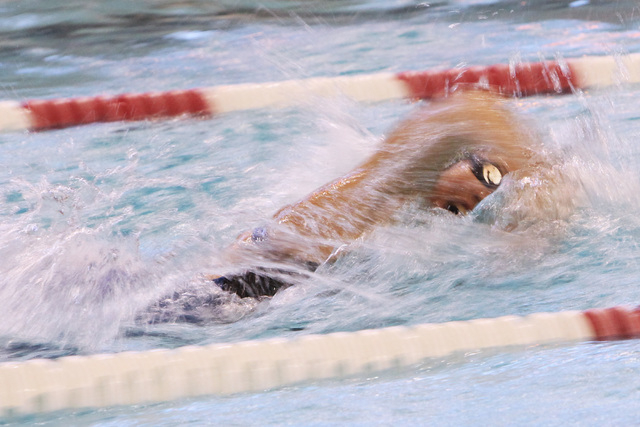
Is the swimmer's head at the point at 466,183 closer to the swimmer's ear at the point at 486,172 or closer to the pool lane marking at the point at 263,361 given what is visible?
the swimmer's ear at the point at 486,172

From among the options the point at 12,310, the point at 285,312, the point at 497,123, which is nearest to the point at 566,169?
the point at 497,123

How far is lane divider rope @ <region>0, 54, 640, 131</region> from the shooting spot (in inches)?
140

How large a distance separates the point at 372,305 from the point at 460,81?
7.19 feet

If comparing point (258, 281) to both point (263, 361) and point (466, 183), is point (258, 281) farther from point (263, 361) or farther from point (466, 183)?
point (466, 183)

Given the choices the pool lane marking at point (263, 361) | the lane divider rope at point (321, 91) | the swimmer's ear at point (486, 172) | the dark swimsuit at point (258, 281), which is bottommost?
the pool lane marking at point (263, 361)

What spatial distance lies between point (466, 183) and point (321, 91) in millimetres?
1843

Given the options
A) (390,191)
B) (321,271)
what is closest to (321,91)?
(390,191)

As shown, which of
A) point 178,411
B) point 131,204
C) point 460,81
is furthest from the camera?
point 460,81

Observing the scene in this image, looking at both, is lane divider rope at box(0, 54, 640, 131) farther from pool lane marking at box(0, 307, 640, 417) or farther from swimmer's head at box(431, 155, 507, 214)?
pool lane marking at box(0, 307, 640, 417)

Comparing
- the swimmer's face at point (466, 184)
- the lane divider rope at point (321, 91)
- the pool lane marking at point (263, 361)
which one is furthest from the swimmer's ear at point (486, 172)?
the lane divider rope at point (321, 91)

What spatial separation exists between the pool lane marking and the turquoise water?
0.04 metres

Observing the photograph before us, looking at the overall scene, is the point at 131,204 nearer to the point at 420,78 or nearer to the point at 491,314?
the point at 491,314

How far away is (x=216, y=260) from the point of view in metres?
1.75

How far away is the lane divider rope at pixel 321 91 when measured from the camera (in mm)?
3566
